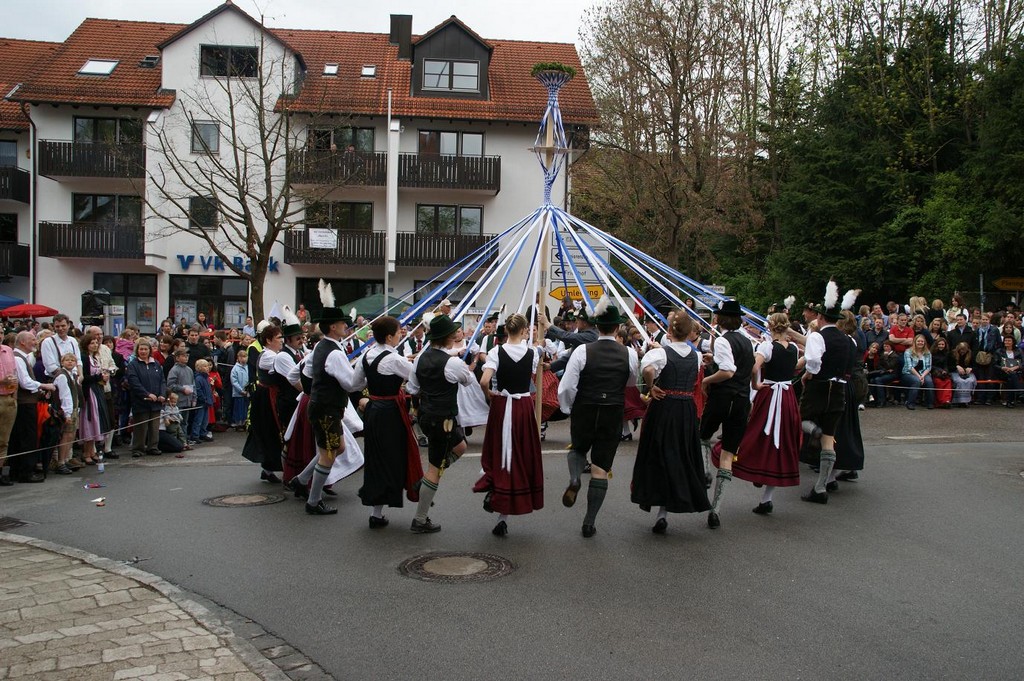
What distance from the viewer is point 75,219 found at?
97.5 feet

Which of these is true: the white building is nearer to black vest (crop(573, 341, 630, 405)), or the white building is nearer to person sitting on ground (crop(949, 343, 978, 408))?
person sitting on ground (crop(949, 343, 978, 408))

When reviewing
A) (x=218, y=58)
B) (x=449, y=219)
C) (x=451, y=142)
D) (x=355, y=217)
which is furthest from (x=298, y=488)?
(x=218, y=58)

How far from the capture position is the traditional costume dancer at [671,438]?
724 cm

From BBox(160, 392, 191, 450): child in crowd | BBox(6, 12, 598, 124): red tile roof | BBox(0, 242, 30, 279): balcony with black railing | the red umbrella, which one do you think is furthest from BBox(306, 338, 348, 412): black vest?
BBox(0, 242, 30, 279): balcony with black railing

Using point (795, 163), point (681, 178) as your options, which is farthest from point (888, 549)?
point (795, 163)

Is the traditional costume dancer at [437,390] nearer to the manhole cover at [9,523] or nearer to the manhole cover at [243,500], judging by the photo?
the manhole cover at [243,500]

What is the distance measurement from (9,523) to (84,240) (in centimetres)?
2337

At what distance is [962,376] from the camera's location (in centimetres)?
1655

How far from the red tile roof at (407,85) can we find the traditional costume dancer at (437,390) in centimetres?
2118

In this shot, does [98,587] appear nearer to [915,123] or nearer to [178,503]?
[178,503]

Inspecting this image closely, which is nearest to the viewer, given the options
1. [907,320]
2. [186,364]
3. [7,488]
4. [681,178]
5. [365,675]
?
[365,675]

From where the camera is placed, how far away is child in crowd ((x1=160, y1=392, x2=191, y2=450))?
1238 cm

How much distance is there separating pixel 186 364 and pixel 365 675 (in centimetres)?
954

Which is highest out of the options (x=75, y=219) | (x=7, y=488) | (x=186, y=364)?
(x=75, y=219)
